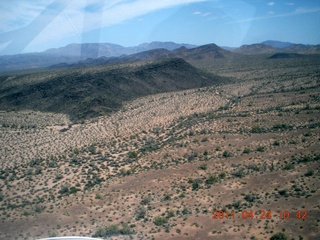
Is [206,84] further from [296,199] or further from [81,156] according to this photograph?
[296,199]

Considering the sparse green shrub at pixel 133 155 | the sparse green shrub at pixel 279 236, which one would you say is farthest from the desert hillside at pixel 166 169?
the sparse green shrub at pixel 279 236

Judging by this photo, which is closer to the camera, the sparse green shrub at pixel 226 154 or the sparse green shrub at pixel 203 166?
the sparse green shrub at pixel 203 166

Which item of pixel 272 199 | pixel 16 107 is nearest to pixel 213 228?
pixel 272 199

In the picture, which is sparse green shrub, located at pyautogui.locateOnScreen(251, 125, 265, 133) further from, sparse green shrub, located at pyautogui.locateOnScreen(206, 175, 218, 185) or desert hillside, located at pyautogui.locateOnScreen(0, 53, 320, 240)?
sparse green shrub, located at pyautogui.locateOnScreen(206, 175, 218, 185)

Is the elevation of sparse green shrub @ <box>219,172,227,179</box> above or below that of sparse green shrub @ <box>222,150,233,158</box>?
below

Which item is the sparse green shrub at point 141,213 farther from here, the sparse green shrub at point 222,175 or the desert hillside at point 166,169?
the sparse green shrub at point 222,175

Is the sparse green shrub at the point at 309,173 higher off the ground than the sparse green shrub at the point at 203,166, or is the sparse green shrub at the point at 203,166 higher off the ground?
the sparse green shrub at the point at 309,173
